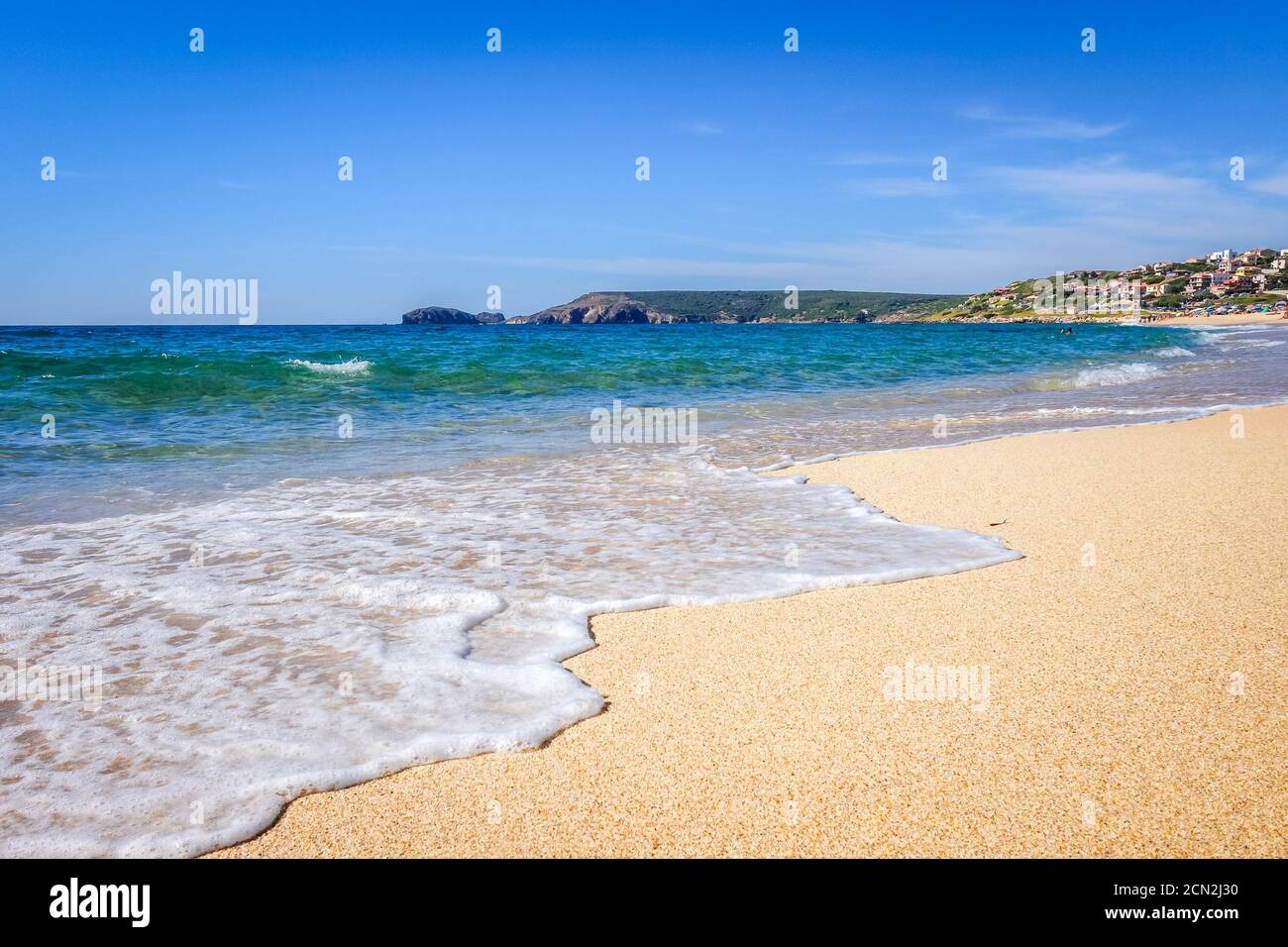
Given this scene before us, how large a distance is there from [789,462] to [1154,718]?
246 inches

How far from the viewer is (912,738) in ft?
9.58

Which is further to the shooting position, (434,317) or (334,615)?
(434,317)

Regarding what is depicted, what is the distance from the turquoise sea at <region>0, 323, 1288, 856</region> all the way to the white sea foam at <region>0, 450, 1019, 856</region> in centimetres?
2

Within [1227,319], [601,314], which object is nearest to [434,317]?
[601,314]

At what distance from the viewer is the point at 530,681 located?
346 centimetres

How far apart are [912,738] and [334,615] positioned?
3021 mm

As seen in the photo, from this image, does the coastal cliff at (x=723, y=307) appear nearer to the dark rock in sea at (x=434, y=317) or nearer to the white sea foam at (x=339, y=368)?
the dark rock in sea at (x=434, y=317)

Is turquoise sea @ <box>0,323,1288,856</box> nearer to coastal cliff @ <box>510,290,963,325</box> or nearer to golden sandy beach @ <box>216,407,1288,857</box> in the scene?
golden sandy beach @ <box>216,407,1288,857</box>

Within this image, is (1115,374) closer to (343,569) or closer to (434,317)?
(343,569)

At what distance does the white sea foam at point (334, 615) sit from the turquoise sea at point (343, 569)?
2cm

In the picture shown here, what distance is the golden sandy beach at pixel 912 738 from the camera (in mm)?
2395

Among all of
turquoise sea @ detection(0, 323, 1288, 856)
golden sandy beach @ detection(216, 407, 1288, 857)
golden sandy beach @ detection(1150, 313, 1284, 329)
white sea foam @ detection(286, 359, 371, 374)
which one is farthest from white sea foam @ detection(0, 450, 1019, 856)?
golden sandy beach @ detection(1150, 313, 1284, 329)
